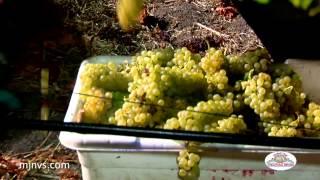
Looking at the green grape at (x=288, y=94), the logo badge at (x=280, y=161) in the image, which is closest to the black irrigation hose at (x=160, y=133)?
the logo badge at (x=280, y=161)

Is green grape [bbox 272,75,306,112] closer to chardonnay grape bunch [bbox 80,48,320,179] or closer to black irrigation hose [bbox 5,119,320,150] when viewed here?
chardonnay grape bunch [bbox 80,48,320,179]

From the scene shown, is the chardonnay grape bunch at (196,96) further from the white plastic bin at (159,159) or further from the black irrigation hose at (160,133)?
the black irrigation hose at (160,133)

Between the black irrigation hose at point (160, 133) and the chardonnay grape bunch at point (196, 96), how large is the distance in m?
0.26

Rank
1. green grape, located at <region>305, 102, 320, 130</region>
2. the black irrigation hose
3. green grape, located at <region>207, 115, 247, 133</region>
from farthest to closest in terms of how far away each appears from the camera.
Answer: green grape, located at <region>305, 102, 320, 130</region> < green grape, located at <region>207, 115, 247, 133</region> < the black irrigation hose

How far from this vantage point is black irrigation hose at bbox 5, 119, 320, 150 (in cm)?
146

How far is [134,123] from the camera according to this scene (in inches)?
72.5

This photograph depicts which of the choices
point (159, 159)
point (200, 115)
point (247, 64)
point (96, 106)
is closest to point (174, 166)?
point (159, 159)

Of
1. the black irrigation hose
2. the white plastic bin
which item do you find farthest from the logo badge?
the black irrigation hose

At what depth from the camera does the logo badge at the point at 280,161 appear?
1.80 meters

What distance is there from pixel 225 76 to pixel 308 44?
0.96 ft

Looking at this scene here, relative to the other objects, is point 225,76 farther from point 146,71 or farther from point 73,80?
point 73,80

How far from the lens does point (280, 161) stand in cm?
181

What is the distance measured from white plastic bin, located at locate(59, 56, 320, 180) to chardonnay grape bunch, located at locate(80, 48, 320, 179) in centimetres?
4

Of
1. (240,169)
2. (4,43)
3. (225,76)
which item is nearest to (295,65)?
(225,76)
